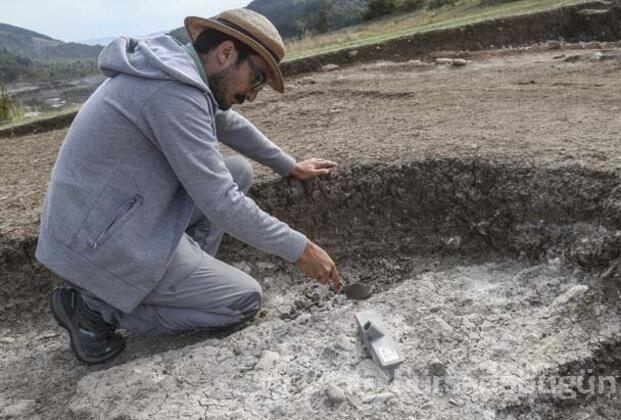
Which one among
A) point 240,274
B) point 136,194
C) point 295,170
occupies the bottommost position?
point 240,274

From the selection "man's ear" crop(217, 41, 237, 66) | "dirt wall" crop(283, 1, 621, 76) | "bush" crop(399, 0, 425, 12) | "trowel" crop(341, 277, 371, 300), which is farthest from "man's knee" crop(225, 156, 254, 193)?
"bush" crop(399, 0, 425, 12)

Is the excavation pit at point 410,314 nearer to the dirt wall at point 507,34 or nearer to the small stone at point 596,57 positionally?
the small stone at point 596,57

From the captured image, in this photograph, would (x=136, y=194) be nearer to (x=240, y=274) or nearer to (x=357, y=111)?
(x=240, y=274)

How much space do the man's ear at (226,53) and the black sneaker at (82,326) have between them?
1.30 metres

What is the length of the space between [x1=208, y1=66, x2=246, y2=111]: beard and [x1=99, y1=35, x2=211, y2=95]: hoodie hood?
3.5 inches

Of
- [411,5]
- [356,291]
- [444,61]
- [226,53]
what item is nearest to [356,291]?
[356,291]

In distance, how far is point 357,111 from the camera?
534 centimetres

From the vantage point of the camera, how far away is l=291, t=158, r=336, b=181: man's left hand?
3.49 meters

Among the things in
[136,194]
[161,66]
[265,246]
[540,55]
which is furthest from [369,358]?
[540,55]

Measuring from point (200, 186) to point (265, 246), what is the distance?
0.35 meters

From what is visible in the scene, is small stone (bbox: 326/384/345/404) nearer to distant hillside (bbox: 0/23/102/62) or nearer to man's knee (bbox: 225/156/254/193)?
man's knee (bbox: 225/156/254/193)

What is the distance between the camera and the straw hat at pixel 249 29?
7.50ft

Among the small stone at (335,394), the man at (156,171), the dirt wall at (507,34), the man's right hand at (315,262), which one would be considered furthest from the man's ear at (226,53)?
the dirt wall at (507,34)

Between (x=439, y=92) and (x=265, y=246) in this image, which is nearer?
(x=265, y=246)
